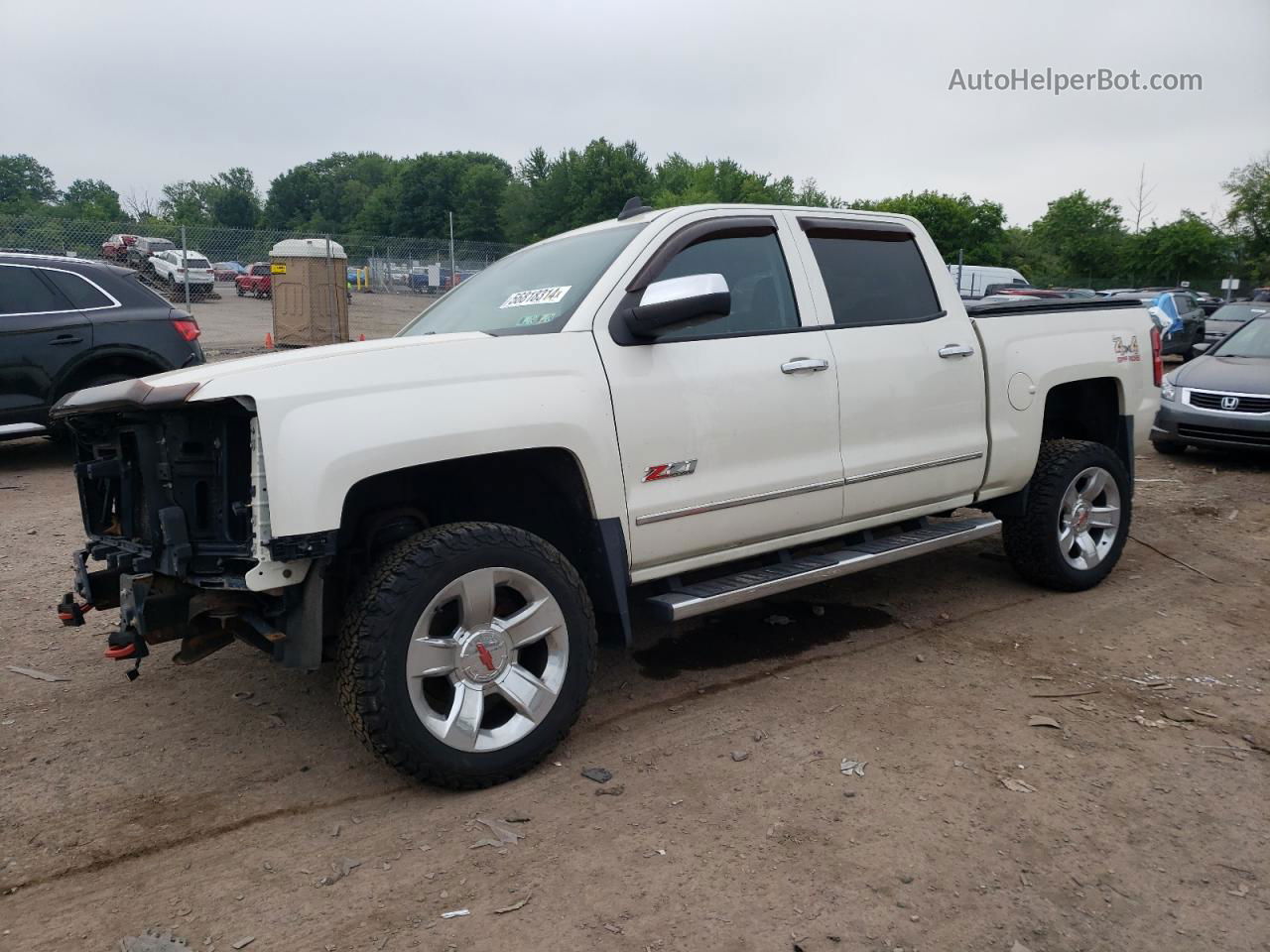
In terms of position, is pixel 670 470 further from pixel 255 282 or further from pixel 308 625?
pixel 255 282

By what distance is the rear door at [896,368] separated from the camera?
4148 millimetres

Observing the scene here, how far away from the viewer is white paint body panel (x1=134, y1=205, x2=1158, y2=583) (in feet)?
9.40

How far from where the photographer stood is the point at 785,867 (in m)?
2.70

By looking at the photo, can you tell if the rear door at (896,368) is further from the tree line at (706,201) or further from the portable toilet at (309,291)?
the tree line at (706,201)

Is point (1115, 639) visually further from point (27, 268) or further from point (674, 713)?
point (27, 268)

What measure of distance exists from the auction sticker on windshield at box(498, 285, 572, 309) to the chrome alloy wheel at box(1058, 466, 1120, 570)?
297cm

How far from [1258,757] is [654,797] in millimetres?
2169

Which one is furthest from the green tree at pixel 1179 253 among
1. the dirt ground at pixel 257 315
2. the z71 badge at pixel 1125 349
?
the z71 badge at pixel 1125 349

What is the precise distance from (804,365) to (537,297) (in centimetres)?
113

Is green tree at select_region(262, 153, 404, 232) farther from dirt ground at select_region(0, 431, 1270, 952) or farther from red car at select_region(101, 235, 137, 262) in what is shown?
dirt ground at select_region(0, 431, 1270, 952)

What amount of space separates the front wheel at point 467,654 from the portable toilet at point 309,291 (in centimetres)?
1497

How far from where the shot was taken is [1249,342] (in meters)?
10.1

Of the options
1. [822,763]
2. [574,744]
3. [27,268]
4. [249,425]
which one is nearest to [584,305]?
[249,425]

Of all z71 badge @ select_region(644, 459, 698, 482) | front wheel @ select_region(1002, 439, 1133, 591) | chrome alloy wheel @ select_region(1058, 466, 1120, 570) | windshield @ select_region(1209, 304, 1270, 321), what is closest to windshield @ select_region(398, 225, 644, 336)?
z71 badge @ select_region(644, 459, 698, 482)
